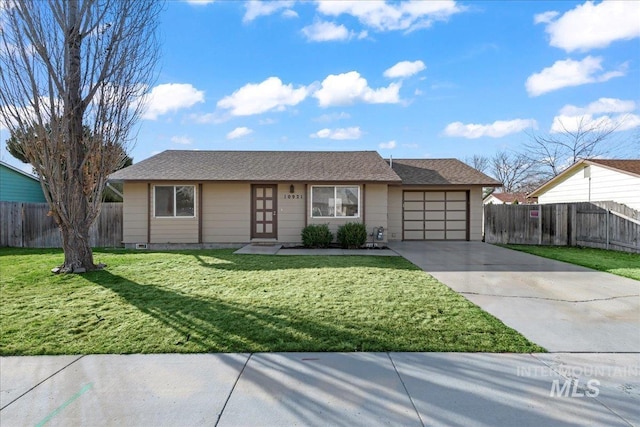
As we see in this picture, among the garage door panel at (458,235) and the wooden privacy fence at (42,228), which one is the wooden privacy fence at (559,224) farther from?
the wooden privacy fence at (42,228)

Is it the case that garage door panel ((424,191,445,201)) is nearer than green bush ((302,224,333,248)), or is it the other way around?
green bush ((302,224,333,248))

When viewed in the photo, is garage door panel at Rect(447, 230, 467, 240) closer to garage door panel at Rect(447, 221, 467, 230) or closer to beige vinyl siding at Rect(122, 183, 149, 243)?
garage door panel at Rect(447, 221, 467, 230)

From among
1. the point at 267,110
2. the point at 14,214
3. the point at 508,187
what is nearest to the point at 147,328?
the point at 14,214

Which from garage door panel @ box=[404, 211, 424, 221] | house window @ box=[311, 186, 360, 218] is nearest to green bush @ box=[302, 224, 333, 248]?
house window @ box=[311, 186, 360, 218]

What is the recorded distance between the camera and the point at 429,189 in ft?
45.9

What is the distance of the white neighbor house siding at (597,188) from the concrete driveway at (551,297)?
22.3 ft

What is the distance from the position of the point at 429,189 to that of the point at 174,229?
10.3 metres

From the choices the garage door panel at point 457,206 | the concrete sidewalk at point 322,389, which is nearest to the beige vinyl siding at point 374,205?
the garage door panel at point 457,206

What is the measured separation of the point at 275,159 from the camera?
1413cm

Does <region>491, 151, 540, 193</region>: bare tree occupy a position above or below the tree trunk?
above

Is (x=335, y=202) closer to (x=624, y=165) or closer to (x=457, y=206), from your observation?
(x=457, y=206)

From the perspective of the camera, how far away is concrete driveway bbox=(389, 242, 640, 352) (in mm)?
3834

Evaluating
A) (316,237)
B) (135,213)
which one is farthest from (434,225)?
(135,213)

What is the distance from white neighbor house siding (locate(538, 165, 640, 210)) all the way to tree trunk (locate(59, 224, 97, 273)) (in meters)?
17.8
